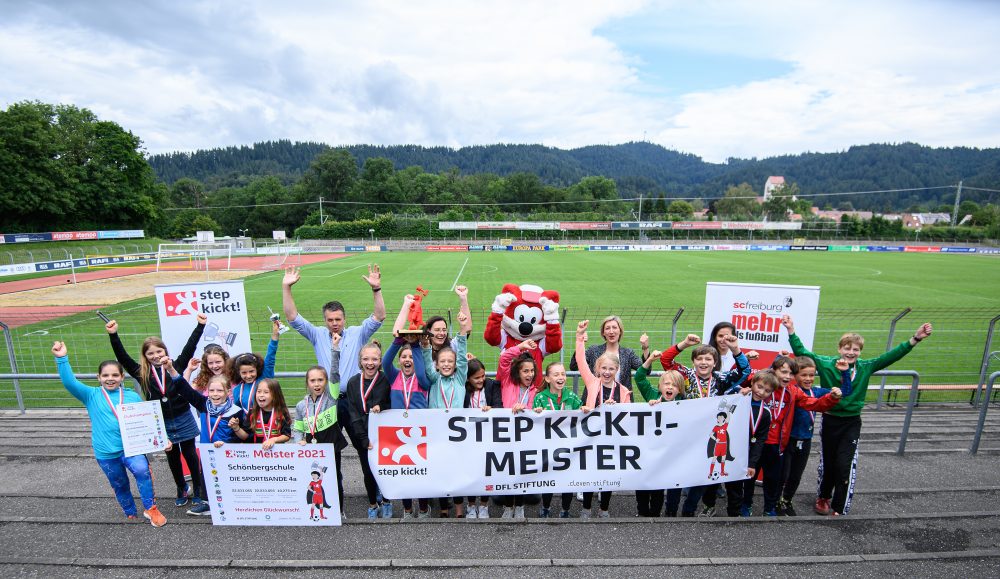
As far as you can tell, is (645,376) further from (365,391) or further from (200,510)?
(200,510)

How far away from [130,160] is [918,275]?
76.1m

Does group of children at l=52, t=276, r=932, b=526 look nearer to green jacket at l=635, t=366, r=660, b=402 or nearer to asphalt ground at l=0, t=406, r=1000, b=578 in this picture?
green jacket at l=635, t=366, r=660, b=402

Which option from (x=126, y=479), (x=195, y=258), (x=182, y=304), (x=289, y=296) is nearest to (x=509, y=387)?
(x=289, y=296)

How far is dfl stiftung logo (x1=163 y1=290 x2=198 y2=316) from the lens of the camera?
21.4ft

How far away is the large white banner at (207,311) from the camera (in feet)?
21.5

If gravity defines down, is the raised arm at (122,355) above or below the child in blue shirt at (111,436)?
above

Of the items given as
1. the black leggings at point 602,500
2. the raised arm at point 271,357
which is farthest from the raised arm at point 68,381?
the black leggings at point 602,500

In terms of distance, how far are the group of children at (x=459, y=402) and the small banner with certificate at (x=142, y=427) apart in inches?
5.3

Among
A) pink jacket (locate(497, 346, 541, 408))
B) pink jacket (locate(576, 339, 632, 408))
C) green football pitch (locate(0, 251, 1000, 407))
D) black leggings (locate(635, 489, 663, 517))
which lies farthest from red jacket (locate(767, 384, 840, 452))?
pink jacket (locate(497, 346, 541, 408))

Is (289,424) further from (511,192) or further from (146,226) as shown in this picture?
(511,192)

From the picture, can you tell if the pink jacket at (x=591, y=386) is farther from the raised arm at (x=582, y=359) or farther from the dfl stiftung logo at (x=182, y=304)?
the dfl stiftung logo at (x=182, y=304)

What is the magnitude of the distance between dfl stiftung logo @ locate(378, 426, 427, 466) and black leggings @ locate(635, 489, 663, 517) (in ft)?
7.22

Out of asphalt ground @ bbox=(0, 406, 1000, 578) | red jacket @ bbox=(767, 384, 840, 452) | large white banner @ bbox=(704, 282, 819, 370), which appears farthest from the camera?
large white banner @ bbox=(704, 282, 819, 370)

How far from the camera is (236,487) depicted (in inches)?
177
